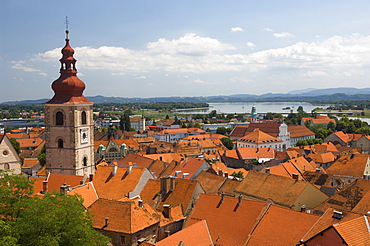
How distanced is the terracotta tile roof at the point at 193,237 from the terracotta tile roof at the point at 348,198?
38.3ft

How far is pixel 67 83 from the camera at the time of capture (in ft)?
131

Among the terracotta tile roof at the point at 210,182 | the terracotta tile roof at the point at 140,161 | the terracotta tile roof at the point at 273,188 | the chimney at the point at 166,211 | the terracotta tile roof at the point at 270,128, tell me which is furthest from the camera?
the terracotta tile roof at the point at 270,128

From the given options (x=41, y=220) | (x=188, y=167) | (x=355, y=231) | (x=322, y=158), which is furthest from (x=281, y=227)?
(x=322, y=158)

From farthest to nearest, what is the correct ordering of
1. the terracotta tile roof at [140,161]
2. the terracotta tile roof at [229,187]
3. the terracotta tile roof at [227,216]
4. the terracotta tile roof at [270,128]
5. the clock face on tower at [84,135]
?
the terracotta tile roof at [270,128], the terracotta tile roof at [140,161], the clock face on tower at [84,135], the terracotta tile roof at [229,187], the terracotta tile roof at [227,216]

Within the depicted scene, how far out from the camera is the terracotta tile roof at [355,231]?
19.5m

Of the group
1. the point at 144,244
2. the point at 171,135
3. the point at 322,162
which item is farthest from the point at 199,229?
the point at 171,135

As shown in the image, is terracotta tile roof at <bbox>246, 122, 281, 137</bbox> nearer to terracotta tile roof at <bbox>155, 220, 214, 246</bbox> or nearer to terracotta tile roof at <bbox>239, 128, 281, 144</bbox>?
terracotta tile roof at <bbox>239, 128, 281, 144</bbox>

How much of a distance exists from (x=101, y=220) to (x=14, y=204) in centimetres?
807

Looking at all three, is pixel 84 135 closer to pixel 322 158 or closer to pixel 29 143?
pixel 322 158

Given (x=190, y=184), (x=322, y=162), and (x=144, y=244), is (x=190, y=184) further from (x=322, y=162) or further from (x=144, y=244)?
(x=322, y=162)

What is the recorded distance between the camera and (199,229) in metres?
27.7

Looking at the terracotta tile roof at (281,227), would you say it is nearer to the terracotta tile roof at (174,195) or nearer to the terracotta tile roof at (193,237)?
the terracotta tile roof at (193,237)

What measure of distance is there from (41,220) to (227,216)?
15158mm

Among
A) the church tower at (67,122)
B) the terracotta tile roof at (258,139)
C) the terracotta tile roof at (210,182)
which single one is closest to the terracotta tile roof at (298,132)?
the terracotta tile roof at (258,139)
